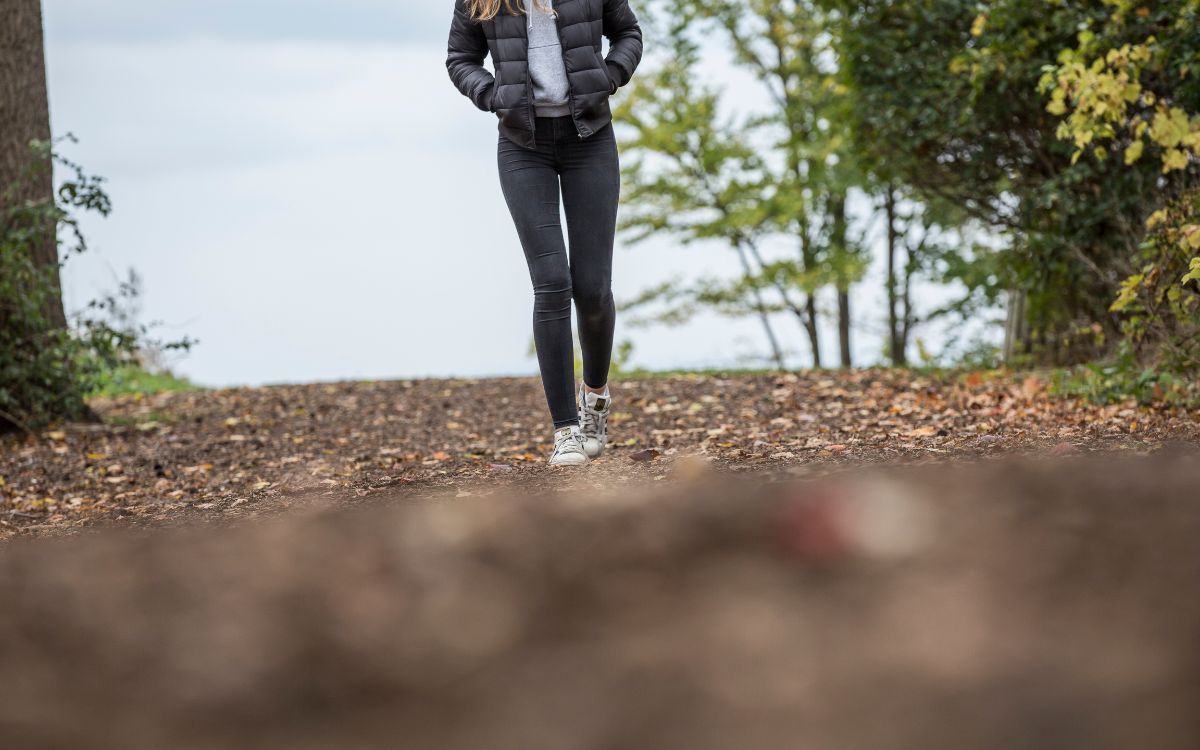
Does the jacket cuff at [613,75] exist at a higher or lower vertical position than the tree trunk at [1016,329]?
higher

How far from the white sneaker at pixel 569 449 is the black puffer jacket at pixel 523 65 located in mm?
1269

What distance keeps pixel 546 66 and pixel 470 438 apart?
2909 mm

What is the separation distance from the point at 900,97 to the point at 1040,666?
8.08 meters

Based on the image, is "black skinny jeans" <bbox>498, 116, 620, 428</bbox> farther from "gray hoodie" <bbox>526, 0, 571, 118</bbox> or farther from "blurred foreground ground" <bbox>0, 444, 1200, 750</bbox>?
"blurred foreground ground" <bbox>0, 444, 1200, 750</bbox>

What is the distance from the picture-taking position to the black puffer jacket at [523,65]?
4.61 m

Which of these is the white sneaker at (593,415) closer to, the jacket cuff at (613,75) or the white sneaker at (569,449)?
the white sneaker at (569,449)

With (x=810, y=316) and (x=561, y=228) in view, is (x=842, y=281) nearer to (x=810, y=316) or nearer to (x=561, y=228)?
(x=810, y=316)

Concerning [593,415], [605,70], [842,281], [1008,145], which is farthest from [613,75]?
[842,281]

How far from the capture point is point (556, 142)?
472 centimetres

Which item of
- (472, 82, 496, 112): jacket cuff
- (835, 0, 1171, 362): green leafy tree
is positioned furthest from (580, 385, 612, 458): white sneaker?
(835, 0, 1171, 362): green leafy tree

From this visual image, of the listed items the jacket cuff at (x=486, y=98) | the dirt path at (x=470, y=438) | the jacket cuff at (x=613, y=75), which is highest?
the jacket cuff at (x=613, y=75)

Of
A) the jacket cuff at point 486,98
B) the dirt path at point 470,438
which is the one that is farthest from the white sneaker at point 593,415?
the jacket cuff at point 486,98

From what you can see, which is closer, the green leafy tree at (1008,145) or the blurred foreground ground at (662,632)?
the blurred foreground ground at (662,632)

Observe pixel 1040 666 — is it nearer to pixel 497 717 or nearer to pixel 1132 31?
pixel 497 717
